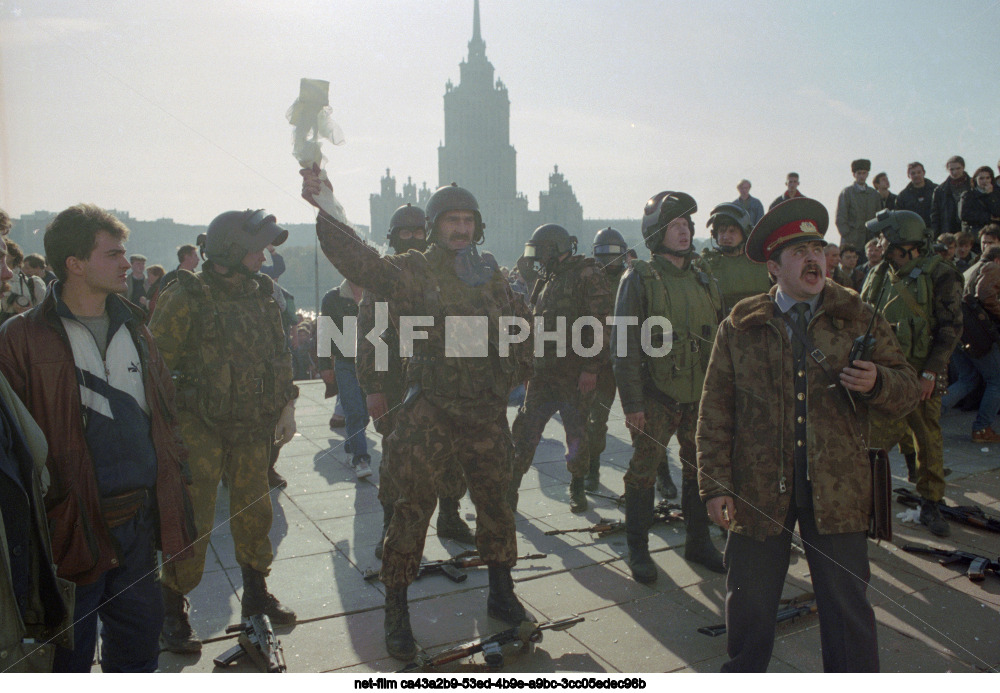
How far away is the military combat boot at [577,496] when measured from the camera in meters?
5.56

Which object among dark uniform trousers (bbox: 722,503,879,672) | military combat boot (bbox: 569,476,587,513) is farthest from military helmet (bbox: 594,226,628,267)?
dark uniform trousers (bbox: 722,503,879,672)

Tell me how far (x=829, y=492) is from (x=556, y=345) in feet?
10.3

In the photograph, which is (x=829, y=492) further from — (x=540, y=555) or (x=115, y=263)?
(x=115, y=263)

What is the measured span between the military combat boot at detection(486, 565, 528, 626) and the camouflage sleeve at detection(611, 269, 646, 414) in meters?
1.30

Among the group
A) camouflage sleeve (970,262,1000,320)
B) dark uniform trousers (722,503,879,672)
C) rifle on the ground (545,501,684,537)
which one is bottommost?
rifle on the ground (545,501,684,537)

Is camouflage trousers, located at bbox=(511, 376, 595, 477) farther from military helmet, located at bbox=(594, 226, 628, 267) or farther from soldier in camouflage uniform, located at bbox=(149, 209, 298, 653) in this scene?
soldier in camouflage uniform, located at bbox=(149, 209, 298, 653)

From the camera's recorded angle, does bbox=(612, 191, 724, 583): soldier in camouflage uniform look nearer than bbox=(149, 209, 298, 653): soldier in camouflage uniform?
No

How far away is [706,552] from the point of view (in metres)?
4.35

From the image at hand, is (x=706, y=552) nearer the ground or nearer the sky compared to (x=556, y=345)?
nearer the ground

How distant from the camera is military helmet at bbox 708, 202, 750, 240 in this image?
18.1ft

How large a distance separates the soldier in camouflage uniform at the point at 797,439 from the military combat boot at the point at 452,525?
96.8 inches

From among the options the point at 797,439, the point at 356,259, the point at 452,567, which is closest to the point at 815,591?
the point at 797,439
